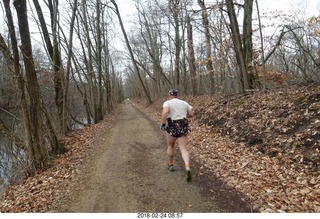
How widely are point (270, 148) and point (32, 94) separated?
24.0ft

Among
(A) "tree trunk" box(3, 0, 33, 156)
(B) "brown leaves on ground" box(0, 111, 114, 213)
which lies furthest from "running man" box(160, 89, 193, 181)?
(A) "tree trunk" box(3, 0, 33, 156)

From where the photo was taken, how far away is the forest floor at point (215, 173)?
4145mm

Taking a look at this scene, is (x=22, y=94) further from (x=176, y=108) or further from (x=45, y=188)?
(x=176, y=108)


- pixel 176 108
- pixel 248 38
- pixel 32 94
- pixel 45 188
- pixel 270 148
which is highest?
pixel 248 38

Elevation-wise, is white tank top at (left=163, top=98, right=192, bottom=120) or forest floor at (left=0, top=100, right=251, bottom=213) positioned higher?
white tank top at (left=163, top=98, right=192, bottom=120)

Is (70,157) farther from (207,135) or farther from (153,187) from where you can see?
(207,135)

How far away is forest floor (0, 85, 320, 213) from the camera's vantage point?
4145mm

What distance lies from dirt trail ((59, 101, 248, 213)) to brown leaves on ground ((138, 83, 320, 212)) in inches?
38.1

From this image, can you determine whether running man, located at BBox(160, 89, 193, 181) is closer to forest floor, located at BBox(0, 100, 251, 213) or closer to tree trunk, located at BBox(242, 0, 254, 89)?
forest floor, located at BBox(0, 100, 251, 213)

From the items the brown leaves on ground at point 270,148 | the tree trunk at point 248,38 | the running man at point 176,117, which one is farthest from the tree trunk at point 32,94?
the tree trunk at point 248,38

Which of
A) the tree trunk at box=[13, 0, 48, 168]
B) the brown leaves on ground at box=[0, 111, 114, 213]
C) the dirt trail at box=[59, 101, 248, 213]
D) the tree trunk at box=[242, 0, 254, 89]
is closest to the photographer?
the dirt trail at box=[59, 101, 248, 213]

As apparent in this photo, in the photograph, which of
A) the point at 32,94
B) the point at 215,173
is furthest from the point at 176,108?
the point at 32,94

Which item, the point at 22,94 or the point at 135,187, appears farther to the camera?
the point at 22,94

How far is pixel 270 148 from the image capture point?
5.88m
